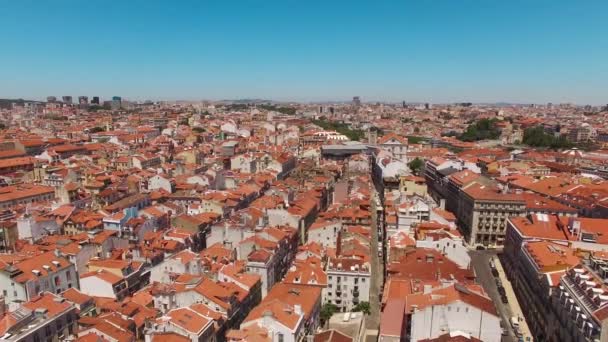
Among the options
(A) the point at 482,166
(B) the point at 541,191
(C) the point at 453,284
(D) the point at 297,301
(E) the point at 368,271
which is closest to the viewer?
(C) the point at 453,284

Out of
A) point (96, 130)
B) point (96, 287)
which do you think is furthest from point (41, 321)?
point (96, 130)

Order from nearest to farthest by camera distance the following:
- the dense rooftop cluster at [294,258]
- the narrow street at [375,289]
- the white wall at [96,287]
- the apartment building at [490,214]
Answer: the dense rooftop cluster at [294,258], the white wall at [96,287], the narrow street at [375,289], the apartment building at [490,214]

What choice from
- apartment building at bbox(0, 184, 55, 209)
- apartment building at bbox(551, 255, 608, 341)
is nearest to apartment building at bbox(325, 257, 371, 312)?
apartment building at bbox(551, 255, 608, 341)

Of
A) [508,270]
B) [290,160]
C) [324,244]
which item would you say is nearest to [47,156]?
[290,160]

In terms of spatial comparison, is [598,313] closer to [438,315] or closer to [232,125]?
[438,315]

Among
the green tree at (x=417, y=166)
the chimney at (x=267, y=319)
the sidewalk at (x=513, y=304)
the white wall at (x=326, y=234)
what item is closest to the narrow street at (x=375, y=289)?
the white wall at (x=326, y=234)

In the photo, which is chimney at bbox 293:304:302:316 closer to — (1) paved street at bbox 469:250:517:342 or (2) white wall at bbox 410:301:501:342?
(2) white wall at bbox 410:301:501:342

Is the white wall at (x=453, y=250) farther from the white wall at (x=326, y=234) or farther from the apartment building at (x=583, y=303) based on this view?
the white wall at (x=326, y=234)
